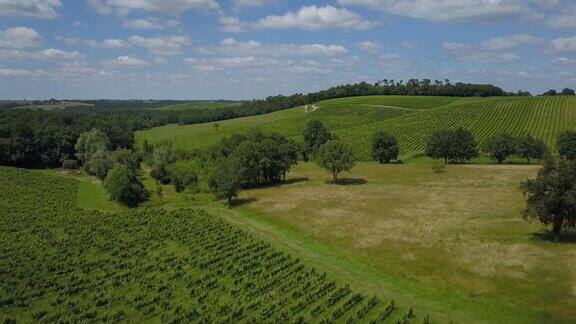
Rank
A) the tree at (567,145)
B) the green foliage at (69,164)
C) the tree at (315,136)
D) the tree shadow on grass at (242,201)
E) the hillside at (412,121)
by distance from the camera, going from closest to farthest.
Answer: the tree shadow on grass at (242,201) → the tree at (567,145) → the tree at (315,136) → the green foliage at (69,164) → the hillside at (412,121)

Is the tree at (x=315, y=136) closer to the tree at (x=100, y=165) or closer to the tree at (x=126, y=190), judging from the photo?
the tree at (x=100, y=165)

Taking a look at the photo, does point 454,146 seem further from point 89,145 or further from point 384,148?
point 89,145

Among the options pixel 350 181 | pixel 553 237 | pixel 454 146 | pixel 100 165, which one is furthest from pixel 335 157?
pixel 100 165

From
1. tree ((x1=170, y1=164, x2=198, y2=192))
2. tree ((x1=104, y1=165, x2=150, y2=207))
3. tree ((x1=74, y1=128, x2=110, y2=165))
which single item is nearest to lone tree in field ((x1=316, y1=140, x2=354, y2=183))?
tree ((x1=170, y1=164, x2=198, y2=192))

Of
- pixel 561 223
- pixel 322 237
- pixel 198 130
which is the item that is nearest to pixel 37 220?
pixel 322 237

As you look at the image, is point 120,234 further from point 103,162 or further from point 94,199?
point 103,162

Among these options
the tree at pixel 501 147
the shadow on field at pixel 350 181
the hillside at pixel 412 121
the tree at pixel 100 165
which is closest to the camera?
the shadow on field at pixel 350 181

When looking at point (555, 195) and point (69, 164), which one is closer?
point (555, 195)

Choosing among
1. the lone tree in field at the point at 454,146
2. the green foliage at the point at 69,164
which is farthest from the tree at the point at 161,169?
the lone tree in field at the point at 454,146
